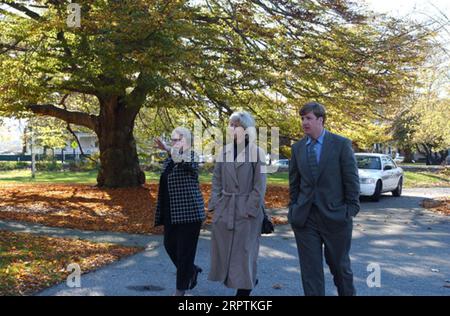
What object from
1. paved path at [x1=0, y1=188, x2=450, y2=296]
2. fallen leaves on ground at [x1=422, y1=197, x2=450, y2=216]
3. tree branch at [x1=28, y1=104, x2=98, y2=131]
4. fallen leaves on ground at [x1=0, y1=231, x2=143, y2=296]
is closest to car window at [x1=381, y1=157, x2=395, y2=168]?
fallen leaves on ground at [x1=422, y1=197, x2=450, y2=216]

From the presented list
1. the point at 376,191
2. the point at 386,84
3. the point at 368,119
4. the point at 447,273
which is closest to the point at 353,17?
the point at 386,84

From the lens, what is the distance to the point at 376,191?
738 inches

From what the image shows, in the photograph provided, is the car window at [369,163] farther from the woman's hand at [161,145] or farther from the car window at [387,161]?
the woman's hand at [161,145]

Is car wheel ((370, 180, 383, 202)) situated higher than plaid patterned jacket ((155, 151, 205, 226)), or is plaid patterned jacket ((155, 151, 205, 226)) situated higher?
plaid patterned jacket ((155, 151, 205, 226))

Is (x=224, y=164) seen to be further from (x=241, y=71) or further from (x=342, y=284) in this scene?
(x=241, y=71)

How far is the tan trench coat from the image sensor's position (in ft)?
18.9

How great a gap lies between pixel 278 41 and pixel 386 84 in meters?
3.50

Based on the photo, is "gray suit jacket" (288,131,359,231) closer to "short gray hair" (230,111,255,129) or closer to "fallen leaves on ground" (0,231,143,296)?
"short gray hair" (230,111,255,129)

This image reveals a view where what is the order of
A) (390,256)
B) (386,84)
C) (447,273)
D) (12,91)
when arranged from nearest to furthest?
(447,273) < (390,256) < (12,91) < (386,84)

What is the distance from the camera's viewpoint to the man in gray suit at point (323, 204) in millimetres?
5086

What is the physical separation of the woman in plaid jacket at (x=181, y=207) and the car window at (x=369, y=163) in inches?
567

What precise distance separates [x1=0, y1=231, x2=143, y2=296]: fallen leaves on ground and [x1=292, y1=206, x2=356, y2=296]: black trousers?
316cm

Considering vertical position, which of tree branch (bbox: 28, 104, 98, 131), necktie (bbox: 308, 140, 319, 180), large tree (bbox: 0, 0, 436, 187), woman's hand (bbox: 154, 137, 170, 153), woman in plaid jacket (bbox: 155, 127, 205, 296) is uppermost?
large tree (bbox: 0, 0, 436, 187)
